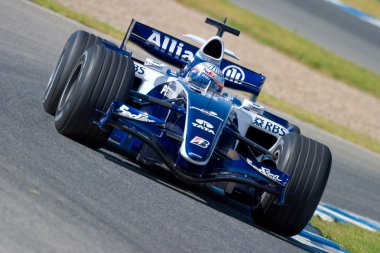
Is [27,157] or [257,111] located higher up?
[257,111]

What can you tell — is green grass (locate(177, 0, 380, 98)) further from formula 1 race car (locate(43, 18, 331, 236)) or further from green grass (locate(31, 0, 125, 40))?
formula 1 race car (locate(43, 18, 331, 236))

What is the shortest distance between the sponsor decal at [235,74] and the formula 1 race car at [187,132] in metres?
1.42

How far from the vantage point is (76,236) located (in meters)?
6.20

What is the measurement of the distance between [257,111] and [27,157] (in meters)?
3.52

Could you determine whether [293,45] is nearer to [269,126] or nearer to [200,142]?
[269,126]

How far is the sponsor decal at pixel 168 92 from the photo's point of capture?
9672 mm

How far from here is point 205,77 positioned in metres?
10.1

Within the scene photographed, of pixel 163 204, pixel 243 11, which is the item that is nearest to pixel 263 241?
pixel 163 204

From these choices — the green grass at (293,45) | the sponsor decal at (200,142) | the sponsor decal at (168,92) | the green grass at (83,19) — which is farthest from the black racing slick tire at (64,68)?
the green grass at (293,45)

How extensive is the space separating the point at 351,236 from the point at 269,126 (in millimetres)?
1776

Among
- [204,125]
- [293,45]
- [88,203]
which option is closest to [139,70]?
[204,125]

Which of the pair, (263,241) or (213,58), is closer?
(263,241)

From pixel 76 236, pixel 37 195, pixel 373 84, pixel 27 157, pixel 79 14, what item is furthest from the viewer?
pixel 373 84

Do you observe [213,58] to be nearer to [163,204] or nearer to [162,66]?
[162,66]
